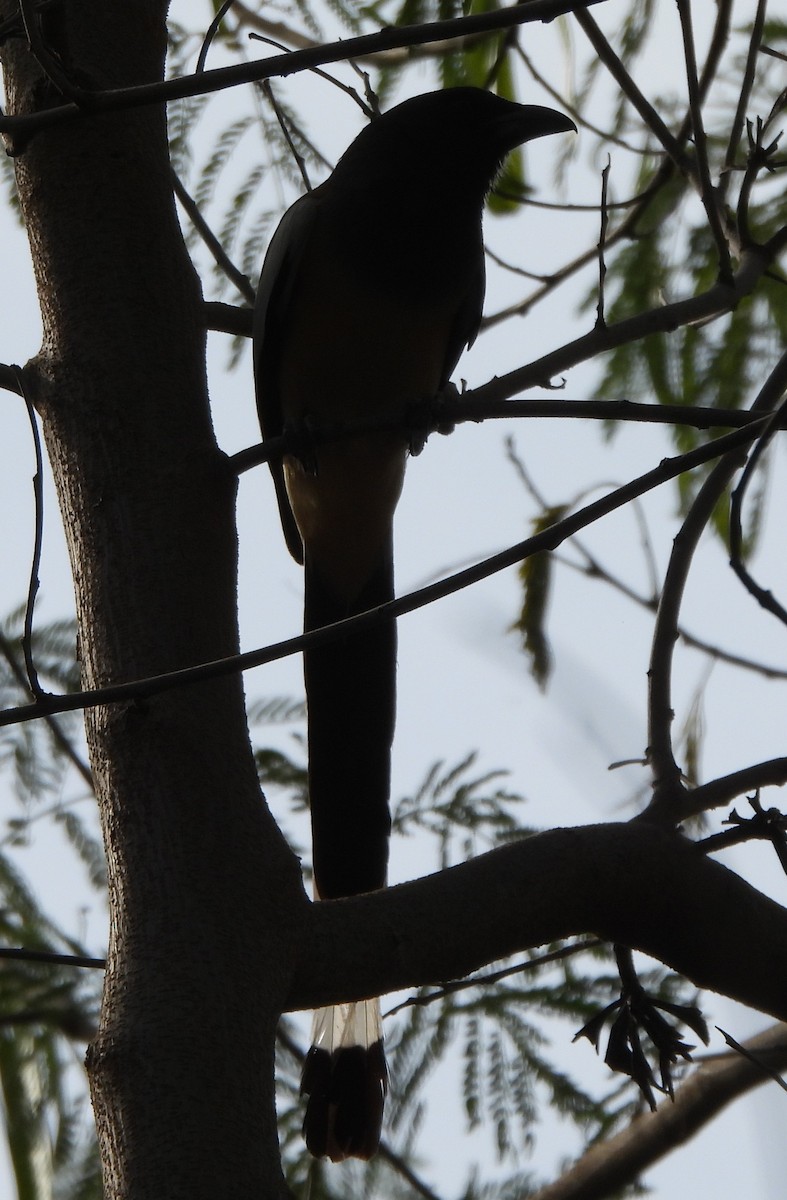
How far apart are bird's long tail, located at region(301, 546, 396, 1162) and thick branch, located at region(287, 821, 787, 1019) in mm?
413

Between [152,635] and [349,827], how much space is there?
84 cm

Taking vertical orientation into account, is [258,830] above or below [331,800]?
below

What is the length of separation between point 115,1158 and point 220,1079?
157 mm

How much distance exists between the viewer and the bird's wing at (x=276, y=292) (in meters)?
3.51

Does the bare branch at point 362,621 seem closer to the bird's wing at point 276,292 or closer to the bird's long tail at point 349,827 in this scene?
the bird's long tail at point 349,827

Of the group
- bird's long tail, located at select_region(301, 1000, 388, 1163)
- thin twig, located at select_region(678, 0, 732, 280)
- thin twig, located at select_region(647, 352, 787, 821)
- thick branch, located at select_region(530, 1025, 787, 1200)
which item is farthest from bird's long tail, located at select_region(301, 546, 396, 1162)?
thin twig, located at select_region(678, 0, 732, 280)

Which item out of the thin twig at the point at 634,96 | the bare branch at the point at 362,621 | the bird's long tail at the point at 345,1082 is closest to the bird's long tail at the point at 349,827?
the bird's long tail at the point at 345,1082

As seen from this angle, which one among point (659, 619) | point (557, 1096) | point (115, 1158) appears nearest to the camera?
point (115, 1158)

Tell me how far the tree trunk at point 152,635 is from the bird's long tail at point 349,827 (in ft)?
1.76

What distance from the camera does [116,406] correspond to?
2232 mm

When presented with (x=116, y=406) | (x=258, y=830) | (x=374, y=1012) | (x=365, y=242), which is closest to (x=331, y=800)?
(x=374, y=1012)

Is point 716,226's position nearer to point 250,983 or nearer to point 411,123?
point 411,123

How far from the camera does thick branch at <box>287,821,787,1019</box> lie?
1924mm

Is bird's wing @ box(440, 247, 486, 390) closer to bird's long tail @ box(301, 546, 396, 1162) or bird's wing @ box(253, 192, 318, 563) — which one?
bird's wing @ box(253, 192, 318, 563)
